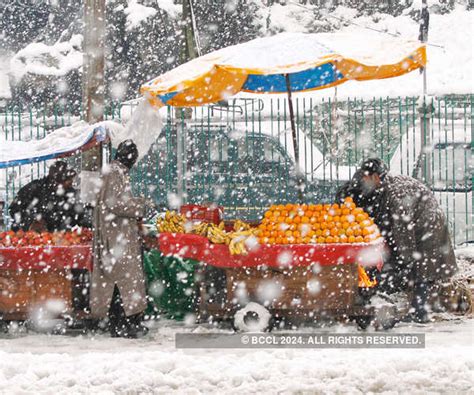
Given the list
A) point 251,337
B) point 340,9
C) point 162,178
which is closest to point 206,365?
point 251,337

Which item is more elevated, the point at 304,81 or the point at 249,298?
the point at 304,81

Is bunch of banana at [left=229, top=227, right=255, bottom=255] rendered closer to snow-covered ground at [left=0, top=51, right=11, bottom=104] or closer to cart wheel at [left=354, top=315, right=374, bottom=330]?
cart wheel at [left=354, top=315, right=374, bottom=330]

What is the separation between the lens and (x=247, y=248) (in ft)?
24.0

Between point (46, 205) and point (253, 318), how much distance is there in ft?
9.01

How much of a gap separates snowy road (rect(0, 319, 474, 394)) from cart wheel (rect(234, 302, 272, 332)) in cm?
91

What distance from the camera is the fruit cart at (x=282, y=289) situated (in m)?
7.36

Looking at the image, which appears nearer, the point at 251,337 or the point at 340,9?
the point at 251,337

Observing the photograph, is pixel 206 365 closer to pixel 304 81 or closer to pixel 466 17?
pixel 304 81

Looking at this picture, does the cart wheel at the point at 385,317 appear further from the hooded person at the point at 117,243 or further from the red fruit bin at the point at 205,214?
the hooded person at the point at 117,243

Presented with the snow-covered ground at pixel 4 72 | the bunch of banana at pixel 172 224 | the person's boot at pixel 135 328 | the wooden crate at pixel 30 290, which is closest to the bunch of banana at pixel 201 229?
the bunch of banana at pixel 172 224

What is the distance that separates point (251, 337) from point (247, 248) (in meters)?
0.81

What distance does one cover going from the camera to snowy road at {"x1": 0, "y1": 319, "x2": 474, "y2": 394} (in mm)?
5375

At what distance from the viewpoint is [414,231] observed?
788 cm

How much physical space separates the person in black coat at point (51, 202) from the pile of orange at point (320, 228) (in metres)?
2.42
